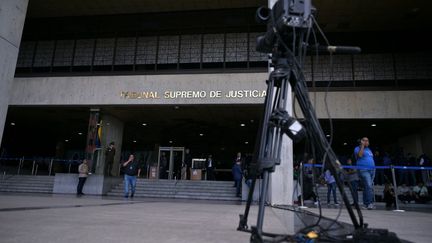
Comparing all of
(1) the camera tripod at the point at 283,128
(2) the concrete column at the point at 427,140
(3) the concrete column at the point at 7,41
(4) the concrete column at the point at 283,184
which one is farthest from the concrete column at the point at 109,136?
(2) the concrete column at the point at 427,140

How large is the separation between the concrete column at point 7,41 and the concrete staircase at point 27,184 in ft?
35.6

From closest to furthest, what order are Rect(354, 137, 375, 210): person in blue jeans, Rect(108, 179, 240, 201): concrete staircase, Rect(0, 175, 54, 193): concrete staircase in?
Rect(354, 137, 375, 210): person in blue jeans, Rect(108, 179, 240, 201): concrete staircase, Rect(0, 175, 54, 193): concrete staircase

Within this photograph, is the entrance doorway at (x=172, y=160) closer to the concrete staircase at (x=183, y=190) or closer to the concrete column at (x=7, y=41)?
the concrete staircase at (x=183, y=190)

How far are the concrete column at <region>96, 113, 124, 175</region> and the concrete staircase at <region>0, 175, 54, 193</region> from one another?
2.47m

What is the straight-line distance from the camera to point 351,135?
1955 cm

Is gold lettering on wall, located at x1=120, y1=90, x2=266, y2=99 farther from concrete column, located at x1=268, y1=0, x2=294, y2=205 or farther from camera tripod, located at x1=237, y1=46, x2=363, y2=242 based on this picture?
camera tripod, located at x1=237, y1=46, x2=363, y2=242

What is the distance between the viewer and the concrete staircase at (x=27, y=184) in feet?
48.5

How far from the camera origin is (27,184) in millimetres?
15531

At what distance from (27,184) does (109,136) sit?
4.59 meters

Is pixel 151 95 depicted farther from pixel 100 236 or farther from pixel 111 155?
pixel 100 236

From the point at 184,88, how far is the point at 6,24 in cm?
992

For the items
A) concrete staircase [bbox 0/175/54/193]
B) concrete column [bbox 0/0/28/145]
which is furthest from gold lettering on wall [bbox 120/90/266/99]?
concrete column [bbox 0/0/28/145]

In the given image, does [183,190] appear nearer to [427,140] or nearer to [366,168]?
[366,168]

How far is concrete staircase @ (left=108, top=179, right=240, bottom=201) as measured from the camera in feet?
45.3
